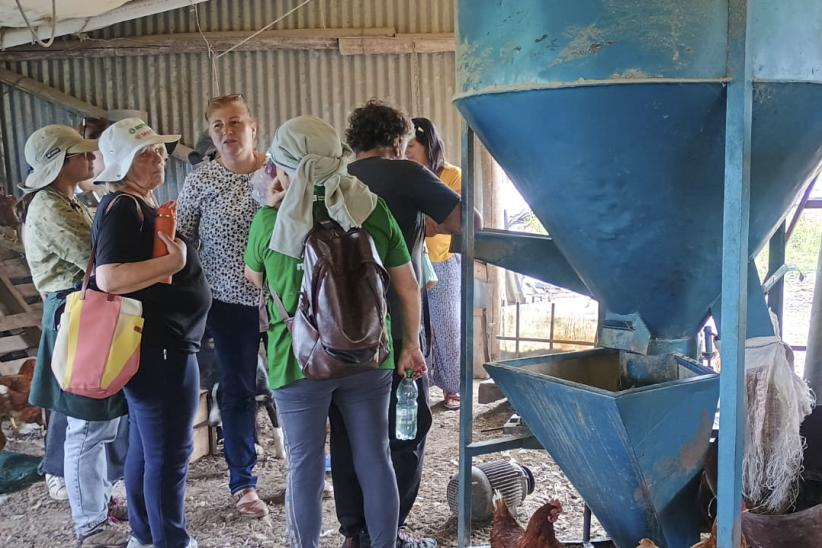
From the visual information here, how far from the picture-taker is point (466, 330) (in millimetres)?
2990

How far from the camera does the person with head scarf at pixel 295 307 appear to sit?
2.50 meters

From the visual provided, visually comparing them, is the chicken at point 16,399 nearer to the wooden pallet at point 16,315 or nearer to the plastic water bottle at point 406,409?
the wooden pallet at point 16,315

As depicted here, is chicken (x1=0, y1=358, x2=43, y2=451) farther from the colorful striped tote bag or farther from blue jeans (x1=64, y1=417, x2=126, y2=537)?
the colorful striped tote bag

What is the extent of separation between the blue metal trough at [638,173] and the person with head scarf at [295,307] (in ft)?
1.49

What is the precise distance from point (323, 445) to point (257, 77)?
5164 millimetres

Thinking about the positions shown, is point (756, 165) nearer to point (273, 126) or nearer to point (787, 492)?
point (787, 492)

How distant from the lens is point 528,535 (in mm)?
2738

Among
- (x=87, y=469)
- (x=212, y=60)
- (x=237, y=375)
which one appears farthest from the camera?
(x=212, y=60)

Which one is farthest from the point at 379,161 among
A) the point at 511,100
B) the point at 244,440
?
the point at 244,440

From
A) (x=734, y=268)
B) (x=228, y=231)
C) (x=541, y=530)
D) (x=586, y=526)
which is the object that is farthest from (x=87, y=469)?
(x=734, y=268)

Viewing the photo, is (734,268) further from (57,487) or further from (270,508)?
(57,487)

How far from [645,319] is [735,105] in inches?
30.8

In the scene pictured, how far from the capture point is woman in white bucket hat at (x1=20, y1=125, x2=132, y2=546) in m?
3.13

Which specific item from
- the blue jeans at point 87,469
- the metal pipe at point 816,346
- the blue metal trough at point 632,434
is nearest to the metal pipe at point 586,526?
the blue metal trough at point 632,434
